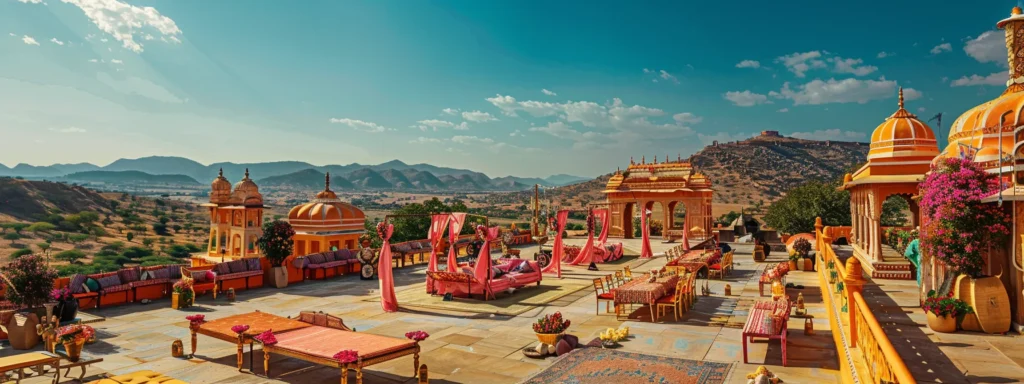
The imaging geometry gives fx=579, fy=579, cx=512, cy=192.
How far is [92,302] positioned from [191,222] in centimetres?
9901

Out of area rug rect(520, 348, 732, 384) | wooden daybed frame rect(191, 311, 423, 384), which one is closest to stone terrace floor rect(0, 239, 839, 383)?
area rug rect(520, 348, 732, 384)

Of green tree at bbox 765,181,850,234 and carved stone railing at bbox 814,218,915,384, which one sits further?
green tree at bbox 765,181,850,234

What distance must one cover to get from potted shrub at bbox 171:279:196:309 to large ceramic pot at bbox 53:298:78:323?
8.38ft

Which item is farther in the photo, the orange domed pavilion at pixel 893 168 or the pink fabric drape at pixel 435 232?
the pink fabric drape at pixel 435 232

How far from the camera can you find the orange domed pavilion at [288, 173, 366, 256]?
95.8 ft

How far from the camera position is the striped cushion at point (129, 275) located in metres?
17.8

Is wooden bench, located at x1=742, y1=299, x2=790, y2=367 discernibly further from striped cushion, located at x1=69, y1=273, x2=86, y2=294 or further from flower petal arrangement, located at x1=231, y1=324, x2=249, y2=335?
striped cushion, located at x1=69, y1=273, x2=86, y2=294

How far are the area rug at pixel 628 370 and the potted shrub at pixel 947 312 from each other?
15.8ft

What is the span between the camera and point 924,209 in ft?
41.3

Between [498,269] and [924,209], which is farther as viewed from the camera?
[498,269]

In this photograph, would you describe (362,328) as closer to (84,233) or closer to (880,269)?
(880,269)

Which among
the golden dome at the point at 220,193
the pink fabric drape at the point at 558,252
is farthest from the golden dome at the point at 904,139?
the golden dome at the point at 220,193

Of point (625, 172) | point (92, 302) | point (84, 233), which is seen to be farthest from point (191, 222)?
point (92, 302)

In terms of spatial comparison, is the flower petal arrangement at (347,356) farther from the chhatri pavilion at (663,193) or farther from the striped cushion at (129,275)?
the chhatri pavilion at (663,193)
